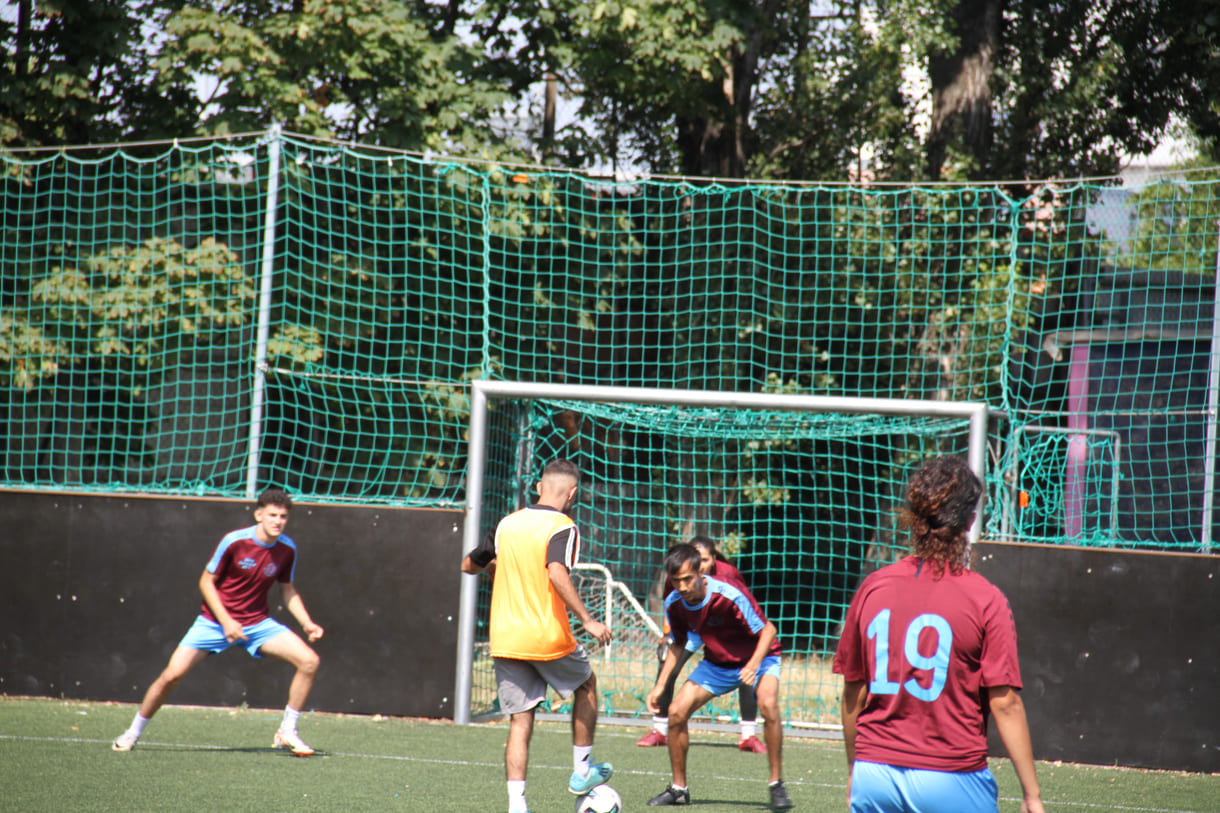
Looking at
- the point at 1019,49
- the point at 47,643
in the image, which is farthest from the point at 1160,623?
the point at 1019,49

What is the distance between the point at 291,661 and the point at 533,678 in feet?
7.95

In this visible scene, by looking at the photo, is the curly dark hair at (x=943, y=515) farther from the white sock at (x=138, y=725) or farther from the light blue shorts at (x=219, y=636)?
the white sock at (x=138, y=725)

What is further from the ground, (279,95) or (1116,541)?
(279,95)

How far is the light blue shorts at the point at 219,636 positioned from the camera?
22.7 ft

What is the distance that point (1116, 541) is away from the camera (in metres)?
8.43

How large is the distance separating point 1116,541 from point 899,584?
6383 mm

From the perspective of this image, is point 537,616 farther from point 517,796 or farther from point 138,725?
point 138,725

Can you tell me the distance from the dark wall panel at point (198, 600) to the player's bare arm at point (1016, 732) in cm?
640

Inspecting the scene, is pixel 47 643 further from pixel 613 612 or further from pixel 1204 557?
pixel 1204 557

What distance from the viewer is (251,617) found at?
7.08 m

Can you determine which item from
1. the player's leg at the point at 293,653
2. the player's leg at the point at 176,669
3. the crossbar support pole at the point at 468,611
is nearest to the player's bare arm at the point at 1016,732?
the player's leg at the point at 293,653

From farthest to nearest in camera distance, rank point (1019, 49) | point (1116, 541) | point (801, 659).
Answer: point (1019, 49)
point (801, 659)
point (1116, 541)

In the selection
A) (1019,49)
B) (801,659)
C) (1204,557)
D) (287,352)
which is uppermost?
(1019,49)

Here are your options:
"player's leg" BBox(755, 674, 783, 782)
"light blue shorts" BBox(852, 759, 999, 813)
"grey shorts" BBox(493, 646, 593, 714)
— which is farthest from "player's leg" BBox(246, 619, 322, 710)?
"light blue shorts" BBox(852, 759, 999, 813)
